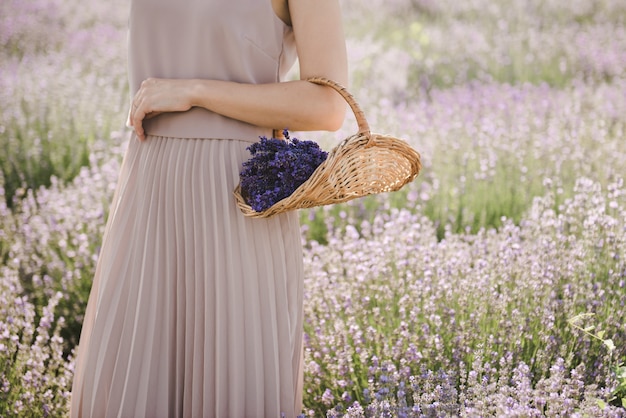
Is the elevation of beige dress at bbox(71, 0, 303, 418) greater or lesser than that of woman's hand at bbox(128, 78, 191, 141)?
lesser

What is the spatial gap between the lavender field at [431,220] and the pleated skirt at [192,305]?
1.02ft

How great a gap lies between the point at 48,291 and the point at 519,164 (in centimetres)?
264

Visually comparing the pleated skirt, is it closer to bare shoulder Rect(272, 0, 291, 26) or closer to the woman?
the woman

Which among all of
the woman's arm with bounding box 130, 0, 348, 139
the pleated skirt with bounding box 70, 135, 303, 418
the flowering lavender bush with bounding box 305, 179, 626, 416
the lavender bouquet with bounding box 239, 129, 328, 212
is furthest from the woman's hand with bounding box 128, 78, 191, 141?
the flowering lavender bush with bounding box 305, 179, 626, 416

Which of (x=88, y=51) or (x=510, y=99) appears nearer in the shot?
(x=510, y=99)

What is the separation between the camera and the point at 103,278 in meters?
2.14

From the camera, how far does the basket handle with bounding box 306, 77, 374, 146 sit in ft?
6.16

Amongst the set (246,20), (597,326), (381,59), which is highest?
(381,59)

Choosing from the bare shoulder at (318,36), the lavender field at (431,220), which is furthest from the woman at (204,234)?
the lavender field at (431,220)

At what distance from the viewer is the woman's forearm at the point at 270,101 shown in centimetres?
202

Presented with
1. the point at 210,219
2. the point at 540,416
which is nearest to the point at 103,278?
the point at 210,219

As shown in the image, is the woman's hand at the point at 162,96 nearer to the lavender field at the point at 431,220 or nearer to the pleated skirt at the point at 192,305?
the pleated skirt at the point at 192,305

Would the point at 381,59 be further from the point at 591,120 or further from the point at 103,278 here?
the point at 103,278

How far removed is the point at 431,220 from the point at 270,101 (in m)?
2.55
